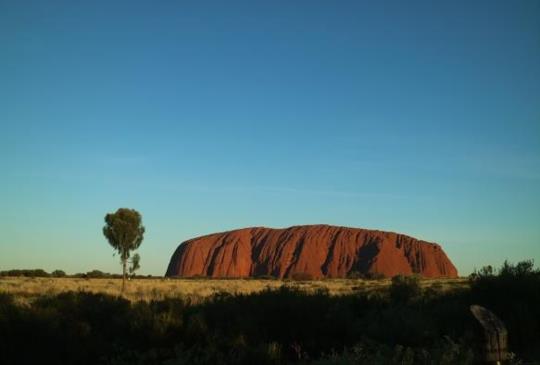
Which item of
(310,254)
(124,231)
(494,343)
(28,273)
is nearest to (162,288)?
(124,231)

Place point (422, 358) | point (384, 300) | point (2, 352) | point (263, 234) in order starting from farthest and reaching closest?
point (263, 234)
point (384, 300)
point (2, 352)
point (422, 358)

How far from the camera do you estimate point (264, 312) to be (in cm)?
1183

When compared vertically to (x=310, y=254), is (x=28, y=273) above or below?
below

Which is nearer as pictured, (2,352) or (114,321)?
(2,352)

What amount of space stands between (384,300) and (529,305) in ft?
13.3

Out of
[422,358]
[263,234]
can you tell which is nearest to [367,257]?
[263,234]

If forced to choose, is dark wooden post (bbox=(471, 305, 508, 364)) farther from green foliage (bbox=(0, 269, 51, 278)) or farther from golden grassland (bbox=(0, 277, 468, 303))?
green foliage (bbox=(0, 269, 51, 278))

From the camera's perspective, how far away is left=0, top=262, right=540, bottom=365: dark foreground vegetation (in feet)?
30.1

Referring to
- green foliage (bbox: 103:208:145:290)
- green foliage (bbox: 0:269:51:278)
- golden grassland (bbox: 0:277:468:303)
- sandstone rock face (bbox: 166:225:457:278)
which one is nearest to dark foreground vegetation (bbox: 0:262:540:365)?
golden grassland (bbox: 0:277:468:303)

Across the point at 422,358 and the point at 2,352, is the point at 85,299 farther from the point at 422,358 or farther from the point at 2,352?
the point at 422,358

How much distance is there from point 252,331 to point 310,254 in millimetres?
101578

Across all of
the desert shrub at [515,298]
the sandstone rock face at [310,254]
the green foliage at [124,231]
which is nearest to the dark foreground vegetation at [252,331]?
the desert shrub at [515,298]

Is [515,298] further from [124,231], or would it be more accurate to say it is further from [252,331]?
[124,231]

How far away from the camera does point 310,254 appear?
11131 centimetres
